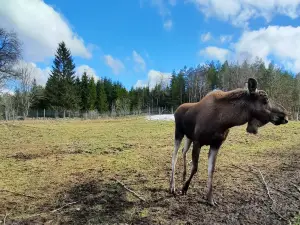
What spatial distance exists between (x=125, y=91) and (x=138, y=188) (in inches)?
2718

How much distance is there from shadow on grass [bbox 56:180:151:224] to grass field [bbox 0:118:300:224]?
0.02 metres

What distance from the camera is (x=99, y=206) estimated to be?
15.5ft

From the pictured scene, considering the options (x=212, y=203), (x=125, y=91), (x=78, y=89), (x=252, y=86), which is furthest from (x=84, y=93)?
(x=252, y=86)

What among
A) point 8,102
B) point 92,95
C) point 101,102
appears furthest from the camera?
point 8,102

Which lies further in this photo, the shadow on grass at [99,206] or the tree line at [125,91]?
the tree line at [125,91]

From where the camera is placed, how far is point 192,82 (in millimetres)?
76812

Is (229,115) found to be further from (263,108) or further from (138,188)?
(138,188)

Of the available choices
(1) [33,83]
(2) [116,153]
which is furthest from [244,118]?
(1) [33,83]

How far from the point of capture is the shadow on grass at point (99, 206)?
A: 13.8 feet

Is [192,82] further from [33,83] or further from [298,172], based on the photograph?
[298,172]

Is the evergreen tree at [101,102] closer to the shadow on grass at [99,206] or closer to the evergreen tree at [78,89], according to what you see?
the evergreen tree at [78,89]

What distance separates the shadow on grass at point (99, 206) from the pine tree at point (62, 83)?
1967 inches

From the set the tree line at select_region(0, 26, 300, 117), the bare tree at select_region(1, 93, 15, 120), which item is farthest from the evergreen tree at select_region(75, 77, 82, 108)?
the bare tree at select_region(1, 93, 15, 120)

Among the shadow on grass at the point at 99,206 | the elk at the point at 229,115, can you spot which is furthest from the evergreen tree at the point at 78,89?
the elk at the point at 229,115
